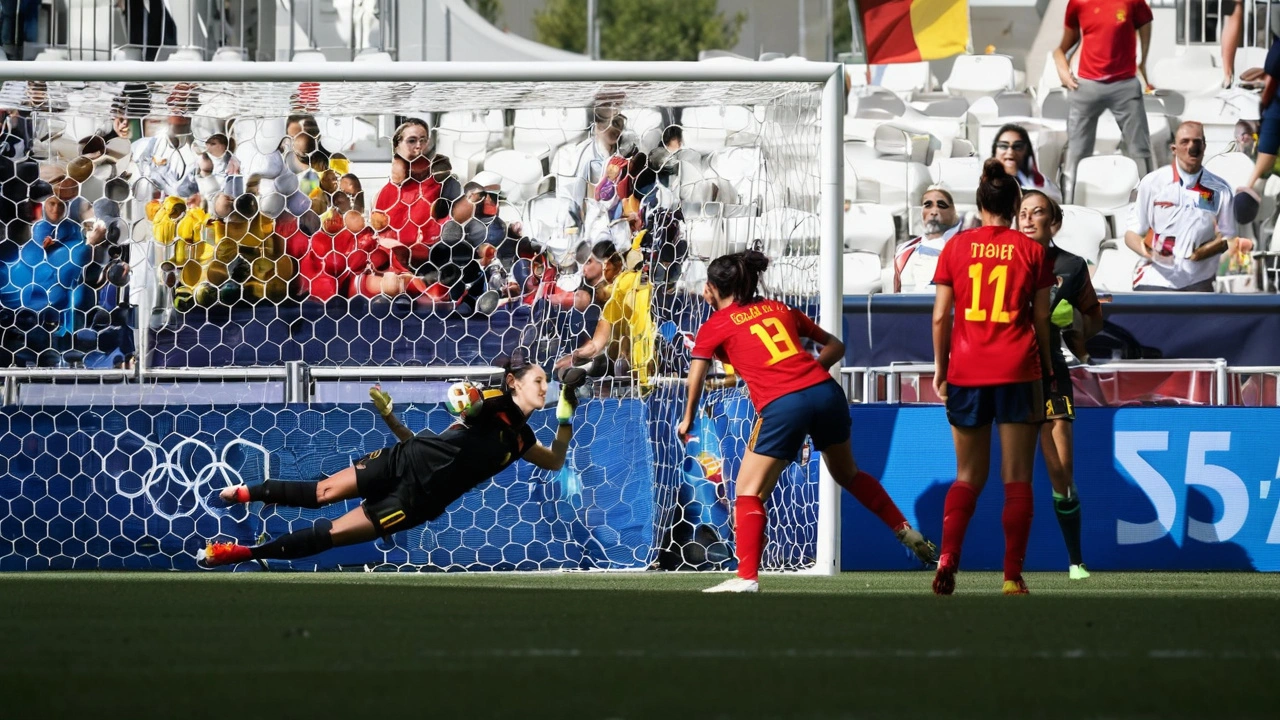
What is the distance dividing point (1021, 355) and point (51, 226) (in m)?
6.06

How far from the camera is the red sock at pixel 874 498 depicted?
657 centimetres

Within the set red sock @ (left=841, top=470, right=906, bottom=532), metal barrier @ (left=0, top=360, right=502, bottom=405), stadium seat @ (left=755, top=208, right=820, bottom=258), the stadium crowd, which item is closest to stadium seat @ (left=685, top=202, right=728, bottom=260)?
the stadium crowd

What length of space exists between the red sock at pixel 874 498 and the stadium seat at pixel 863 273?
6218 millimetres

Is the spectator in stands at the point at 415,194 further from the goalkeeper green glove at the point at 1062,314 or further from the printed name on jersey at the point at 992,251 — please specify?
the printed name on jersey at the point at 992,251

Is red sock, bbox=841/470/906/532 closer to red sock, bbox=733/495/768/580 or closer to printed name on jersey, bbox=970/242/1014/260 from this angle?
red sock, bbox=733/495/768/580

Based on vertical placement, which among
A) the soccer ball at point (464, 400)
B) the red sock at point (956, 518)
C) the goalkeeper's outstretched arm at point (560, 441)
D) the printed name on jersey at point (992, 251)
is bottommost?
the red sock at point (956, 518)

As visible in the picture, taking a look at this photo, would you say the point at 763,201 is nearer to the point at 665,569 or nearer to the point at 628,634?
the point at 665,569

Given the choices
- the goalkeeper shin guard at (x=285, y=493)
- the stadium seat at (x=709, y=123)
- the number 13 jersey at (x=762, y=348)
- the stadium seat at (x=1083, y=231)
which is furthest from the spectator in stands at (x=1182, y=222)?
the goalkeeper shin guard at (x=285, y=493)

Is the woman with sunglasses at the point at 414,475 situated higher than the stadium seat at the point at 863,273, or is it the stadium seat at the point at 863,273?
the stadium seat at the point at 863,273

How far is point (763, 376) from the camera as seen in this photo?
20.0 ft

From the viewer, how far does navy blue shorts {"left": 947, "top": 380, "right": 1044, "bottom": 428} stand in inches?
217

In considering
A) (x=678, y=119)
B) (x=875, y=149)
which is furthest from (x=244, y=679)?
(x=875, y=149)

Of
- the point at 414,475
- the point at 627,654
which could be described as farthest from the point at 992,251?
the point at 414,475

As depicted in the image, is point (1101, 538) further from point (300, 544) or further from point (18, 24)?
point (18, 24)
